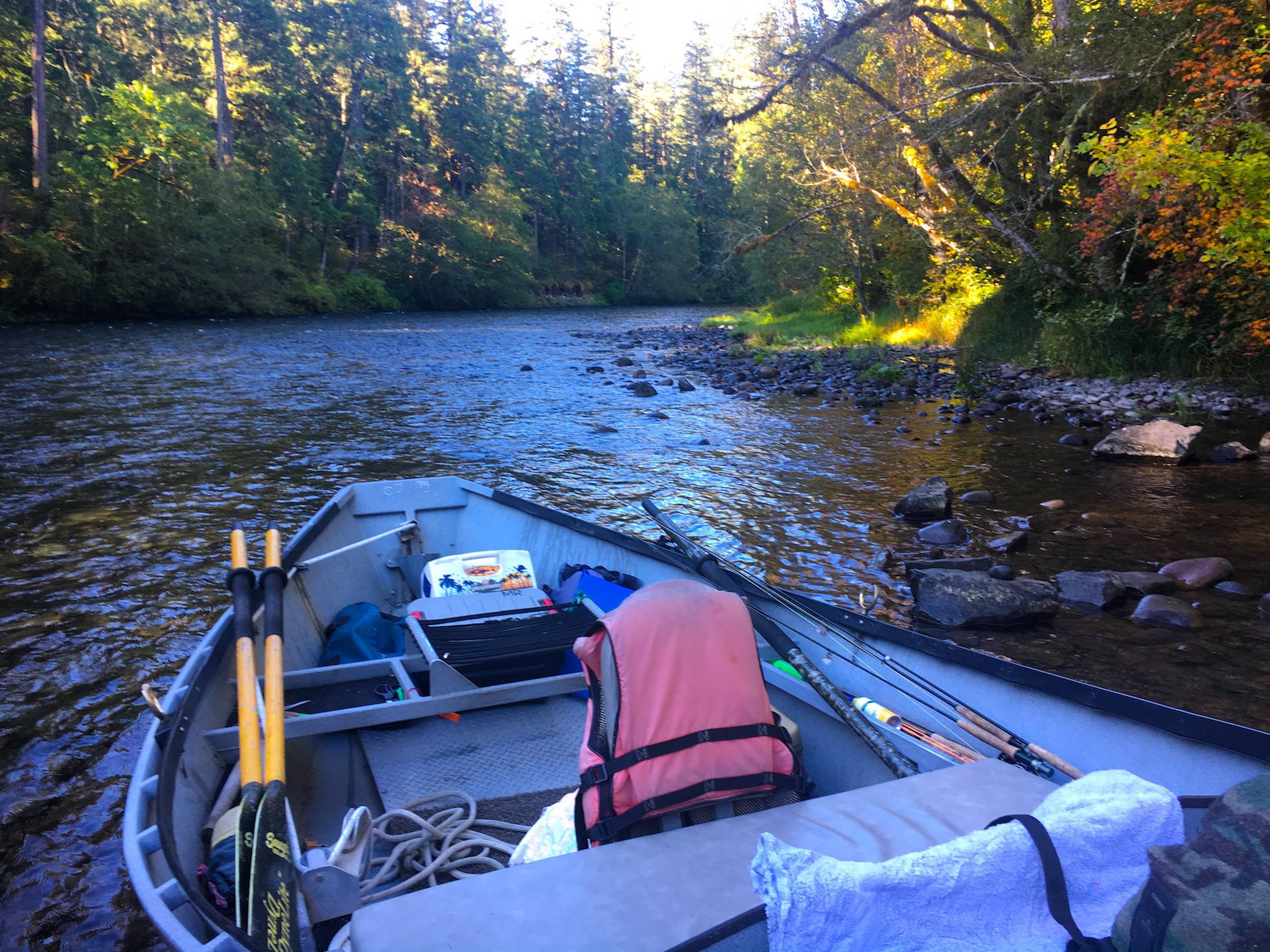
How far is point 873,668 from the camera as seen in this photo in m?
3.36

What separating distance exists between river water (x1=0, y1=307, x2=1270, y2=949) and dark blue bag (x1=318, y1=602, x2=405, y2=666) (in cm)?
103

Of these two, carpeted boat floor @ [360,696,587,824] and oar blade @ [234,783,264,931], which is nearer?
oar blade @ [234,783,264,931]

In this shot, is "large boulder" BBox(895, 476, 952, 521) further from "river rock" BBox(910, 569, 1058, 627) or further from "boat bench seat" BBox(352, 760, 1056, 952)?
"boat bench seat" BBox(352, 760, 1056, 952)

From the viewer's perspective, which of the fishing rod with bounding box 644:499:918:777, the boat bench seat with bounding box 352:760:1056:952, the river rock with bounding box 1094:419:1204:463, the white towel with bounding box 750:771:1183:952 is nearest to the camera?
the white towel with bounding box 750:771:1183:952

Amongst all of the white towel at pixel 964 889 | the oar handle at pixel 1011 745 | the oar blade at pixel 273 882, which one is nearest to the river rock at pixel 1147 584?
the oar handle at pixel 1011 745

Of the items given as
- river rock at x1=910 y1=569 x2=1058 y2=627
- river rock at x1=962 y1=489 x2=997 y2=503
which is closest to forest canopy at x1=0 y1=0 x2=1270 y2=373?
river rock at x1=962 y1=489 x2=997 y2=503

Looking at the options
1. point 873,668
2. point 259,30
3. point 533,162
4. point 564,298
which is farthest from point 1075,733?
point 533,162

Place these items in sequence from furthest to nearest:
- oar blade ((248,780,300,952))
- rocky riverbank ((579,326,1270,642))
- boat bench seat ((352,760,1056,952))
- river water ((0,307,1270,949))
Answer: rocky riverbank ((579,326,1270,642)) → river water ((0,307,1270,949)) → oar blade ((248,780,300,952)) → boat bench seat ((352,760,1056,952))

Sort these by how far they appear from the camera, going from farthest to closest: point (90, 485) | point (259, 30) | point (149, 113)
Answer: point (259, 30) → point (149, 113) → point (90, 485)

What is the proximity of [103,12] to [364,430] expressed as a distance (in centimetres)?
3203

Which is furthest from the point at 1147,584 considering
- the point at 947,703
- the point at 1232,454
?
the point at 1232,454

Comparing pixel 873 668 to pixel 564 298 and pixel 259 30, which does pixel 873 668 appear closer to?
pixel 259 30

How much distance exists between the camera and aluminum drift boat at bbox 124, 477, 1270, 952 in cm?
172

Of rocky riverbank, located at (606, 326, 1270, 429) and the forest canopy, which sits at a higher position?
the forest canopy
